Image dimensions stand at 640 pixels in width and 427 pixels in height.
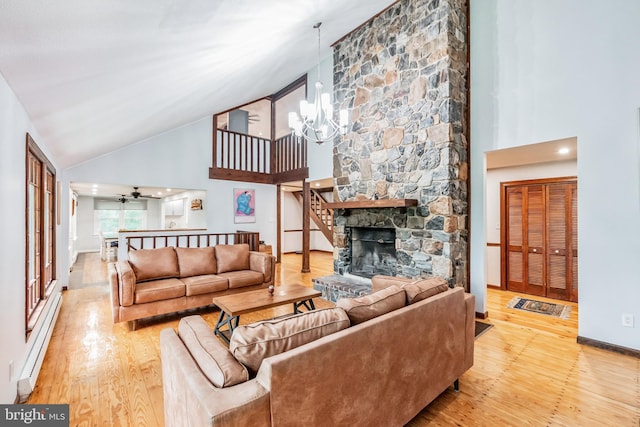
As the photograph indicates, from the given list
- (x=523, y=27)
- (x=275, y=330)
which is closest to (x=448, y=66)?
(x=523, y=27)

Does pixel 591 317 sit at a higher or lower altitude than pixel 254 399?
lower

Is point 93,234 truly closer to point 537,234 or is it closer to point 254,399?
point 254,399

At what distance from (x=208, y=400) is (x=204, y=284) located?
3006 mm

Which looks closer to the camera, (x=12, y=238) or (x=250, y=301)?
(x=12, y=238)

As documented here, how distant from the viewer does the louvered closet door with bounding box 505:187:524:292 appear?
478 cm

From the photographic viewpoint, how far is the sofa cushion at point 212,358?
117cm

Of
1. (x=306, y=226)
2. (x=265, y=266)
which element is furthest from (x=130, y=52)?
(x=306, y=226)

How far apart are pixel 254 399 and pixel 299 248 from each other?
9237mm

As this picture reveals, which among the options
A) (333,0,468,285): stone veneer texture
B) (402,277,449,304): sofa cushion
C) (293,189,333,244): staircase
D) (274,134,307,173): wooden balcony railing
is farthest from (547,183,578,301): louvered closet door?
(274,134,307,173): wooden balcony railing

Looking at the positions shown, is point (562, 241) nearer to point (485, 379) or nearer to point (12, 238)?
point (485, 379)

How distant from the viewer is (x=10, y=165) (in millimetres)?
1932

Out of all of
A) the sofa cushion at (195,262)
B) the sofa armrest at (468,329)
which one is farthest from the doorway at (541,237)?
the sofa cushion at (195,262)

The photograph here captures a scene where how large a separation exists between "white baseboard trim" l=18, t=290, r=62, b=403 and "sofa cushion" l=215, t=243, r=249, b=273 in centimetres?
191
